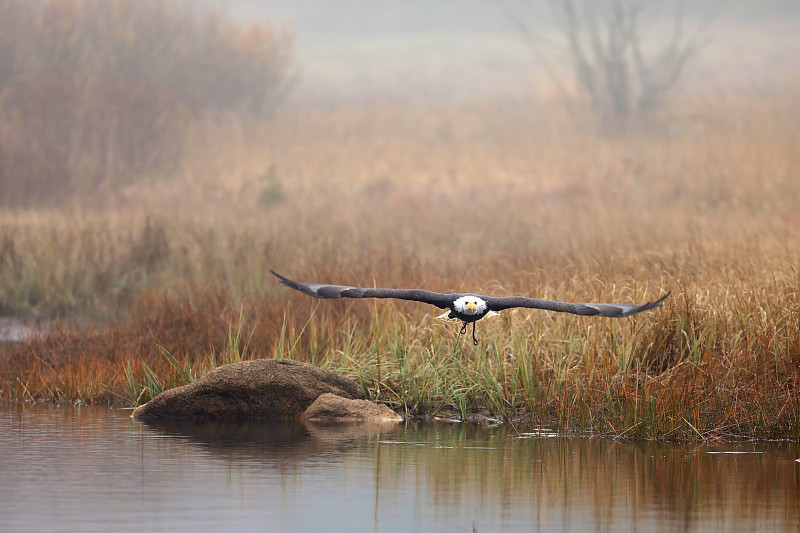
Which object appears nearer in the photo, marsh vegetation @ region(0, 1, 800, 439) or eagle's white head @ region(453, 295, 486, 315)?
eagle's white head @ region(453, 295, 486, 315)

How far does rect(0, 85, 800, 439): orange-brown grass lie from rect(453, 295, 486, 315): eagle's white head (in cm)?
233

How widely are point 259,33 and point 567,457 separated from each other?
6595 cm

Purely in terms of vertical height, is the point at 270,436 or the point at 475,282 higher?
the point at 475,282

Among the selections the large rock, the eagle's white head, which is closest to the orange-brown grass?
the large rock

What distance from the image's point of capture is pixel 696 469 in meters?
12.7

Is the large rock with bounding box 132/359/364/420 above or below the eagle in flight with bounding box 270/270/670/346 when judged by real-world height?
below

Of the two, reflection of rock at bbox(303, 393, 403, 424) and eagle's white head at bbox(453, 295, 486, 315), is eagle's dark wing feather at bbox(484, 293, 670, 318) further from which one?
reflection of rock at bbox(303, 393, 403, 424)

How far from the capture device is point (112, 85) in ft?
214

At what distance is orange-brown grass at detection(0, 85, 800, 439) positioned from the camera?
15.3 metres

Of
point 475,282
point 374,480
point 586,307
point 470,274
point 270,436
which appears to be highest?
point 470,274

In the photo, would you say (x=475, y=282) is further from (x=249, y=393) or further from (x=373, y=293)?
(x=373, y=293)

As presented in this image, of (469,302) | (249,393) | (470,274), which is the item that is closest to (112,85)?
(470,274)

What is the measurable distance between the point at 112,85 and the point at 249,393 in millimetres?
51373

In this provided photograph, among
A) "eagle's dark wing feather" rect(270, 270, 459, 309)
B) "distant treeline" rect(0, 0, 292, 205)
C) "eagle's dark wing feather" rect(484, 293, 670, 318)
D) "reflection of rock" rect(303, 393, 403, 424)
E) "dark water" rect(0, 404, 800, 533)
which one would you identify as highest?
"distant treeline" rect(0, 0, 292, 205)
